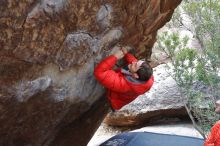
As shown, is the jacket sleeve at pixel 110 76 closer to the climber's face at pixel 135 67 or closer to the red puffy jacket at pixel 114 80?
the red puffy jacket at pixel 114 80

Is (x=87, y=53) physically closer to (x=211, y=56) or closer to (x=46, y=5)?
(x=46, y=5)

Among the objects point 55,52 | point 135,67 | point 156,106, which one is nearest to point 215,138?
point 135,67

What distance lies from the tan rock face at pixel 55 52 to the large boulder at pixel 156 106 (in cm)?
309

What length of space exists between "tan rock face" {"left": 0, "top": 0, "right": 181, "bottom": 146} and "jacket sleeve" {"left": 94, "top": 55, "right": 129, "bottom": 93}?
0.17 meters

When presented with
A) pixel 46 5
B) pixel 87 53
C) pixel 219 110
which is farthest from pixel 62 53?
pixel 219 110

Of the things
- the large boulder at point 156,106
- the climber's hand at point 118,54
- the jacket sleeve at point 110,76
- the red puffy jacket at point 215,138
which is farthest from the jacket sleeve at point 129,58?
the large boulder at point 156,106

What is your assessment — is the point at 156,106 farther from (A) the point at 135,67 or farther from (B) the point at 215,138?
(B) the point at 215,138

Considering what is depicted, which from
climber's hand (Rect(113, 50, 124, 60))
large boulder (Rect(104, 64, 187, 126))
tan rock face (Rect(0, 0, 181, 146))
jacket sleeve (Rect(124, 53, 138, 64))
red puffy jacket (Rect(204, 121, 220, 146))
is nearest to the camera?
tan rock face (Rect(0, 0, 181, 146))

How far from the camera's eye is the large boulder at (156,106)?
8562 mm

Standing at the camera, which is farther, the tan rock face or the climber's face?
the climber's face

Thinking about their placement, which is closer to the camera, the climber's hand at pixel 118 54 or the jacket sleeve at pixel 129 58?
the climber's hand at pixel 118 54

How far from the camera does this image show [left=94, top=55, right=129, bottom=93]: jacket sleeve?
4719 millimetres

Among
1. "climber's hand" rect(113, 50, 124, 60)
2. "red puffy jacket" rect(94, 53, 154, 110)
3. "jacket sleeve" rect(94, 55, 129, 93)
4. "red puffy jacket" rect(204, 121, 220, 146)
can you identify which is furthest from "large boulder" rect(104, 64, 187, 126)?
"red puffy jacket" rect(204, 121, 220, 146)

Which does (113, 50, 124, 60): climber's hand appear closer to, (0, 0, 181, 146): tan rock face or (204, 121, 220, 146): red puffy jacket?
(0, 0, 181, 146): tan rock face
